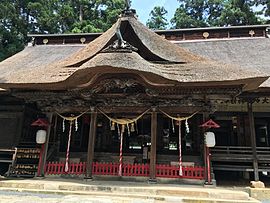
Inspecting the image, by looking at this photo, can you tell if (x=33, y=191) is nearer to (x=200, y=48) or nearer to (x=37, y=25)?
(x=200, y=48)

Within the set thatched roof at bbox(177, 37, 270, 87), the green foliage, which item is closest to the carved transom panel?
thatched roof at bbox(177, 37, 270, 87)

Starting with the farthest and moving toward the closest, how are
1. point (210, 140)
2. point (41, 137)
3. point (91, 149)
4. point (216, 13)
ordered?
point (216, 13) < point (41, 137) < point (91, 149) < point (210, 140)

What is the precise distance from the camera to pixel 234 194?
7211 mm

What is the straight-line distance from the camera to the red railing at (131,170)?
9312 millimetres

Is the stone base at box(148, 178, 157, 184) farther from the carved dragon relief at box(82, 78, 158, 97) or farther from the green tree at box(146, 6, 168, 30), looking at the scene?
the green tree at box(146, 6, 168, 30)

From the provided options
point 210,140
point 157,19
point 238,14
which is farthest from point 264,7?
point 210,140

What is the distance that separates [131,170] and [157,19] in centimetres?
3710

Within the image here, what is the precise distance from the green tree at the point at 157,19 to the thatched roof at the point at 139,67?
32.9 meters

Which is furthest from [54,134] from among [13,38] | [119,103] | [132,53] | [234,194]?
Result: [13,38]

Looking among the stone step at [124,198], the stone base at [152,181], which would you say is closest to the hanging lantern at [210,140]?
the stone base at [152,181]

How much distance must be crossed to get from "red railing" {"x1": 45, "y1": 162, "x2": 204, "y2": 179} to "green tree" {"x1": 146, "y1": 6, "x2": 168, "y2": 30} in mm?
35214

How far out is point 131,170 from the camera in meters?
9.51

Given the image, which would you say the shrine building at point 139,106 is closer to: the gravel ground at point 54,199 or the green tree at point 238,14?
the gravel ground at point 54,199

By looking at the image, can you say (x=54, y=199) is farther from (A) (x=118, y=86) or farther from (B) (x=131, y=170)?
(A) (x=118, y=86)
